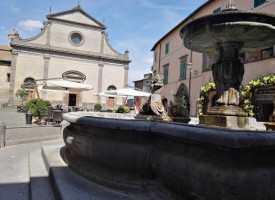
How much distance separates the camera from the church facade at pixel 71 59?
2873 cm

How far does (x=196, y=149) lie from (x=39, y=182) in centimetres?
220

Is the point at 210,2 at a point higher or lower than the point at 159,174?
higher

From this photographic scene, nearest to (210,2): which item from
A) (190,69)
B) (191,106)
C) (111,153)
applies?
(190,69)

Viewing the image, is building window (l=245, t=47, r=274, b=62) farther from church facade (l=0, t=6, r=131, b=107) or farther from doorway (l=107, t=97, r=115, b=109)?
church facade (l=0, t=6, r=131, b=107)

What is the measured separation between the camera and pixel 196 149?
1.79 meters

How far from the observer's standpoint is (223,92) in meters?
3.72

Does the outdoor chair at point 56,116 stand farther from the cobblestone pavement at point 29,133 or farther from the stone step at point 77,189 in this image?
the stone step at point 77,189

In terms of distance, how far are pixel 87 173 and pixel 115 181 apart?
47cm

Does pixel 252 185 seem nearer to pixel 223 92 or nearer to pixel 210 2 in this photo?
pixel 223 92


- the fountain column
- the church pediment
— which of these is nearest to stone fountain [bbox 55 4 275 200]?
the fountain column

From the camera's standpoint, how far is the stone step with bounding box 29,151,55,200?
8.32 ft

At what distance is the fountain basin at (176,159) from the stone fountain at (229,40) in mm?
1702

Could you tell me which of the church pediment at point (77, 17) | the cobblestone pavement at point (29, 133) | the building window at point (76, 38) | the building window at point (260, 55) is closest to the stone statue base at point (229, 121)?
the cobblestone pavement at point (29, 133)

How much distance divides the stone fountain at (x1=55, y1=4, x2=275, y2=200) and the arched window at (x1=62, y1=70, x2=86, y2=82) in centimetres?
2887
